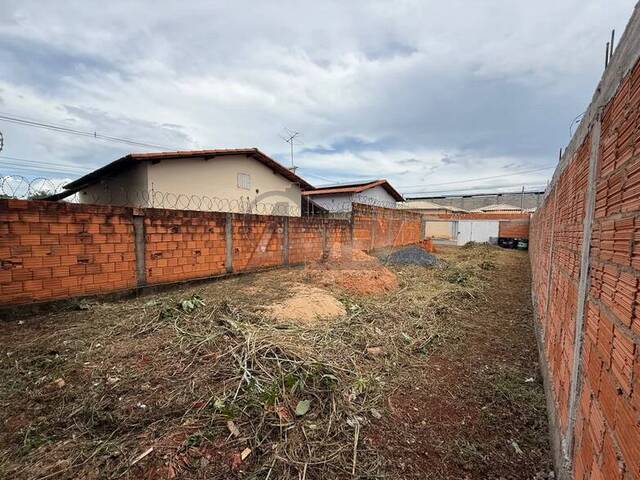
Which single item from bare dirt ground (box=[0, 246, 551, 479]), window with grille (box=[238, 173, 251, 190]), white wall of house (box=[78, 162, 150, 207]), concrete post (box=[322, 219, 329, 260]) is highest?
window with grille (box=[238, 173, 251, 190])

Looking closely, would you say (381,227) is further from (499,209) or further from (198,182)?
(499,209)

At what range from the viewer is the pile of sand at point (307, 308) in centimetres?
400

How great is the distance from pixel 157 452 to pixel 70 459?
474 millimetres

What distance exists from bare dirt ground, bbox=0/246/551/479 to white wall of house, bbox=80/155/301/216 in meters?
6.17

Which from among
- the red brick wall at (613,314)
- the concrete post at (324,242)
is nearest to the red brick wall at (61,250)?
the red brick wall at (613,314)

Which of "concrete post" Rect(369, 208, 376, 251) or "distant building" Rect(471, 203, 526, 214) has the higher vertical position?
"distant building" Rect(471, 203, 526, 214)

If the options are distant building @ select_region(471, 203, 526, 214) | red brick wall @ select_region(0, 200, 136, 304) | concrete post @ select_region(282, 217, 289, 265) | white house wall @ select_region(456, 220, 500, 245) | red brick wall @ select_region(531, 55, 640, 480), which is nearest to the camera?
red brick wall @ select_region(531, 55, 640, 480)

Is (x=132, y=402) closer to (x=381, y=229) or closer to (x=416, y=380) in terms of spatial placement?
(x=416, y=380)

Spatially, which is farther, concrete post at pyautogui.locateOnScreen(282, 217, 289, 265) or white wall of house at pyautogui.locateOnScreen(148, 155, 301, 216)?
white wall of house at pyautogui.locateOnScreen(148, 155, 301, 216)

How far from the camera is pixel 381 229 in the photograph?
1288cm

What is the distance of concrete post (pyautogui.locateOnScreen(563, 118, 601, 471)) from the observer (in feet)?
4.85

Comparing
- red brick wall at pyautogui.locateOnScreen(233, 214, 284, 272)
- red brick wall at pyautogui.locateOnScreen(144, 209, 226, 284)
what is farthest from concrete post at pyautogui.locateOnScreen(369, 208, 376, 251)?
red brick wall at pyautogui.locateOnScreen(144, 209, 226, 284)

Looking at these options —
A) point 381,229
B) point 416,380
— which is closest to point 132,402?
point 416,380

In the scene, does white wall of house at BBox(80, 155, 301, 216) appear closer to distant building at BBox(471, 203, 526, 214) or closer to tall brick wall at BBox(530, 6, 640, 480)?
tall brick wall at BBox(530, 6, 640, 480)
